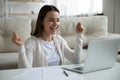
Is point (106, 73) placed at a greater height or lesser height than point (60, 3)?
lesser

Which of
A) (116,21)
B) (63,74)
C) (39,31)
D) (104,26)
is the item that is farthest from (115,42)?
(116,21)

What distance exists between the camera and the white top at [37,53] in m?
1.50

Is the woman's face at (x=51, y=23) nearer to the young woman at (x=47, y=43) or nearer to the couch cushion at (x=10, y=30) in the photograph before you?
the young woman at (x=47, y=43)

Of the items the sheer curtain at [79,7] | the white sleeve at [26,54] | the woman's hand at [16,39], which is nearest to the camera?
the woman's hand at [16,39]

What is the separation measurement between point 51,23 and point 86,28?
149cm

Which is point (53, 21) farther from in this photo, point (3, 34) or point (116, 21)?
point (116, 21)

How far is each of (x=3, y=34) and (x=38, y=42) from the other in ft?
3.66

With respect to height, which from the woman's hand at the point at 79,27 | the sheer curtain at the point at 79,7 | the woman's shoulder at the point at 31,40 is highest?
the sheer curtain at the point at 79,7

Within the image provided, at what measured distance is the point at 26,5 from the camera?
5164 millimetres

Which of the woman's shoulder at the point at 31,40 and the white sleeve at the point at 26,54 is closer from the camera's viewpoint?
the white sleeve at the point at 26,54

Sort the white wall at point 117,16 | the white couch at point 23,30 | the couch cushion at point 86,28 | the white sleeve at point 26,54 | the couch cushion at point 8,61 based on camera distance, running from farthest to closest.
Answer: the white wall at point 117,16
the couch cushion at point 86,28
the white couch at point 23,30
the couch cushion at point 8,61
the white sleeve at point 26,54

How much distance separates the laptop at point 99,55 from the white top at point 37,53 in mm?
296

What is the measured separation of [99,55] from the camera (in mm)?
1297

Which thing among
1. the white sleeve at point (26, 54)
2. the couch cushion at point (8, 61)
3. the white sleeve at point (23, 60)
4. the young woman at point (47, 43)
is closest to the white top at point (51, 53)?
the young woman at point (47, 43)
